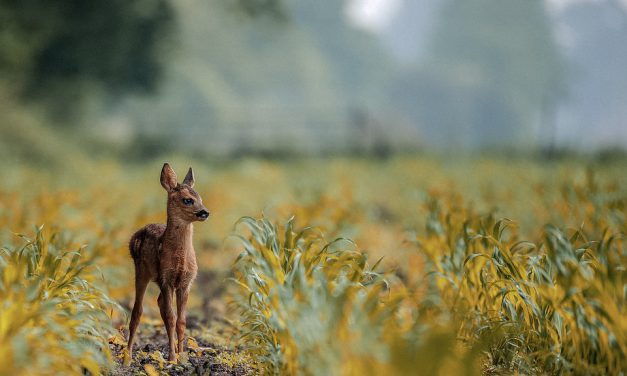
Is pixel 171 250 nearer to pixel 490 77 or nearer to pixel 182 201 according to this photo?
pixel 182 201

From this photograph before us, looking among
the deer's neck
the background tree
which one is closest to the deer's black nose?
the deer's neck

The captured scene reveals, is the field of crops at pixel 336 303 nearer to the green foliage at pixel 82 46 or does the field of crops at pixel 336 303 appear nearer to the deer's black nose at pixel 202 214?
the deer's black nose at pixel 202 214

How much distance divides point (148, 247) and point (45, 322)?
0.51 metres

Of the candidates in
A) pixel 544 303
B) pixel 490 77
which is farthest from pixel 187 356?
pixel 490 77

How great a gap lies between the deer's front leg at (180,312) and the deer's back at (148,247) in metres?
0.14

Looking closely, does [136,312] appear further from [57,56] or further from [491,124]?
[491,124]

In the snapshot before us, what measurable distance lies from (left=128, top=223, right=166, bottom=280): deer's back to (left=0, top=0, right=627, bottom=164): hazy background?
10.3 meters

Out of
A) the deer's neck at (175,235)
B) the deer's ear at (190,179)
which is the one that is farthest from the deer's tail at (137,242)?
the deer's ear at (190,179)

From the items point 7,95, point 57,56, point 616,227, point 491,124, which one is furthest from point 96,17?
point 491,124

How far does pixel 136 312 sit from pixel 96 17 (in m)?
12.9

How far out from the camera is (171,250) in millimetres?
2756

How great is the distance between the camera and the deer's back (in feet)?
9.20

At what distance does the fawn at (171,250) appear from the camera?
2717 millimetres

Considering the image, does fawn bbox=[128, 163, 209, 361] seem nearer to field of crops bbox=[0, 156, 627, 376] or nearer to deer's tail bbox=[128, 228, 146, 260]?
deer's tail bbox=[128, 228, 146, 260]
